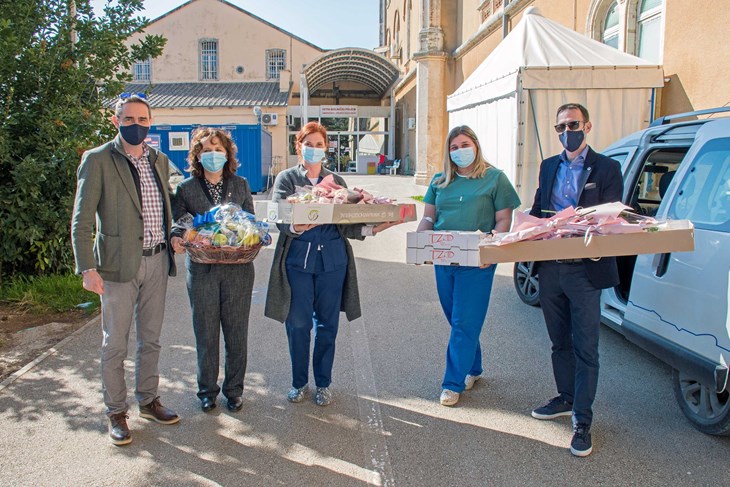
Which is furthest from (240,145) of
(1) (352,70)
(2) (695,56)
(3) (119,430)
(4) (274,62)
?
(3) (119,430)

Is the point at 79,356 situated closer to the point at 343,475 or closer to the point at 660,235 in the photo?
the point at 343,475

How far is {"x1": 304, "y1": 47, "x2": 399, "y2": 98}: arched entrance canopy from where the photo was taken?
102 feet

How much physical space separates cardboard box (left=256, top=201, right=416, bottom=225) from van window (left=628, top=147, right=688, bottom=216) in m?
2.38

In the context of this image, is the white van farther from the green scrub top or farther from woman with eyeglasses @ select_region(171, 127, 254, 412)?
woman with eyeglasses @ select_region(171, 127, 254, 412)

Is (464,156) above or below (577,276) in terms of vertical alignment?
above

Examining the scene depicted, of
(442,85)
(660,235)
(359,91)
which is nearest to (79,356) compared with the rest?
(660,235)

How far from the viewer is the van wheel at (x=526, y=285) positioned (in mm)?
6824

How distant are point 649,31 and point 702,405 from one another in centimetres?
A: 913

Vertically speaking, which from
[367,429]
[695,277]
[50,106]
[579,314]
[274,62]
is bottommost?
[367,429]

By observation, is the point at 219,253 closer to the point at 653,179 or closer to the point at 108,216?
the point at 108,216

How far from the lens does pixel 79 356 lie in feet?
17.6

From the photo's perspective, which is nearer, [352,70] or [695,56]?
[695,56]

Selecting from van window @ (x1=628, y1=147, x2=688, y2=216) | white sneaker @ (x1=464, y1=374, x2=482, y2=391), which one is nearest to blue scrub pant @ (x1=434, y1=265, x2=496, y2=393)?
white sneaker @ (x1=464, y1=374, x2=482, y2=391)

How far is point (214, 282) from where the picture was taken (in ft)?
13.3
